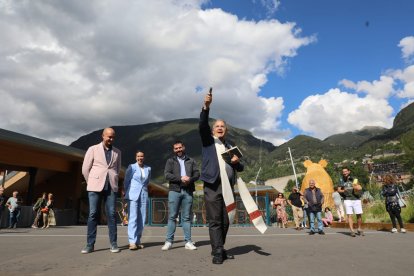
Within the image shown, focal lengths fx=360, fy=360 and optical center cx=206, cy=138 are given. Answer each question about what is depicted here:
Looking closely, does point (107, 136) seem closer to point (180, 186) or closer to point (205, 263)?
point (180, 186)

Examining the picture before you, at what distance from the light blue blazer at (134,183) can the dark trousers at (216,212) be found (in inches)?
67.2

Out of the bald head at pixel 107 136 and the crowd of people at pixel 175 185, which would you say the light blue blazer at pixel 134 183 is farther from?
the bald head at pixel 107 136

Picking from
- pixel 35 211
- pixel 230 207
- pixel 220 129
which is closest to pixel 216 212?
pixel 230 207

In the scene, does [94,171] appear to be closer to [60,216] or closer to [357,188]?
[357,188]

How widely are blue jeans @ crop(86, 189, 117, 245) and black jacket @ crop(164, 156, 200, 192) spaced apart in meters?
0.98

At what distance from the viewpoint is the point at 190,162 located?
633 cm

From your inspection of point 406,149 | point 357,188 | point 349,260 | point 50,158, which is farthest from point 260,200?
point 406,149

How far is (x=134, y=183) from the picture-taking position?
6180mm

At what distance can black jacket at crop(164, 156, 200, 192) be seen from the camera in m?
6.07

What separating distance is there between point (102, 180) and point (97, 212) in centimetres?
49

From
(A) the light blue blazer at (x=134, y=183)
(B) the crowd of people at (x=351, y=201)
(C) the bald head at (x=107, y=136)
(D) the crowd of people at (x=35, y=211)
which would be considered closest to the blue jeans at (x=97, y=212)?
(A) the light blue blazer at (x=134, y=183)

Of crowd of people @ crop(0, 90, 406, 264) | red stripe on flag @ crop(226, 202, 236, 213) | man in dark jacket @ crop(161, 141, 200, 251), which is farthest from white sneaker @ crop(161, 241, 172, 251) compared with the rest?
red stripe on flag @ crop(226, 202, 236, 213)

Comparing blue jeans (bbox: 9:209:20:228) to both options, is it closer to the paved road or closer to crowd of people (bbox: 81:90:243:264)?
the paved road

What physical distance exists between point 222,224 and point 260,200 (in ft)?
49.3
